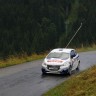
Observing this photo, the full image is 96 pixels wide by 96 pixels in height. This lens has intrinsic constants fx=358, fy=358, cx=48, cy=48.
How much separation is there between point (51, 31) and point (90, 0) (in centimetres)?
1659

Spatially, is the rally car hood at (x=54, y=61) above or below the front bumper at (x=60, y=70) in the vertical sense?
above

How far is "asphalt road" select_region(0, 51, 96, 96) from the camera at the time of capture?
60.2 ft

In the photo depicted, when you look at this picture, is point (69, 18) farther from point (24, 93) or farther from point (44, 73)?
point (24, 93)

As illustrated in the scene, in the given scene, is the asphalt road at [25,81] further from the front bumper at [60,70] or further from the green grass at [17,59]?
the green grass at [17,59]

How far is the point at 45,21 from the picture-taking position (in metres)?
103

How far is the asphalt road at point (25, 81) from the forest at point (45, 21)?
242 ft

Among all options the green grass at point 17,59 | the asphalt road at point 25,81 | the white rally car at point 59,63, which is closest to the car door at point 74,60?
the white rally car at point 59,63

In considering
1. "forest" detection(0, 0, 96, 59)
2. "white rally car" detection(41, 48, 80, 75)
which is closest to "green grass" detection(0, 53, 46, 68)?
"white rally car" detection(41, 48, 80, 75)

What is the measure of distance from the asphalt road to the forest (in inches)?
2901

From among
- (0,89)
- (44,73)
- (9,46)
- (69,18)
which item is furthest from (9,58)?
(69,18)

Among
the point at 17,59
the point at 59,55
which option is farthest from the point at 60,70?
the point at 17,59

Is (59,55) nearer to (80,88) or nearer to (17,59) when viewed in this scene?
(17,59)

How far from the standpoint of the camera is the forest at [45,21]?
102 meters

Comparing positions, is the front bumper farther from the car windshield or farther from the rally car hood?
the car windshield
